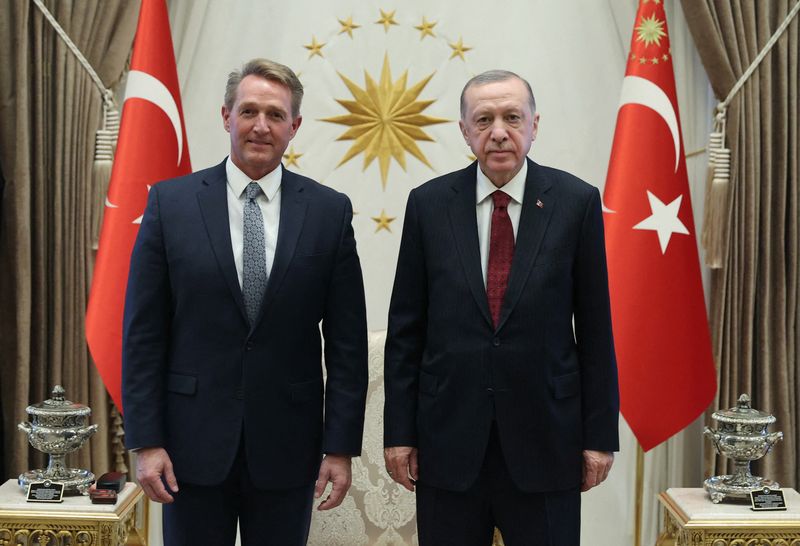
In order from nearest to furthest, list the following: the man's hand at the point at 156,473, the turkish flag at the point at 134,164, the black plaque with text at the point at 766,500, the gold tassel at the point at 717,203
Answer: the man's hand at the point at 156,473 < the black plaque with text at the point at 766,500 < the turkish flag at the point at 134,164 < the gold tassel at the point at 717,203

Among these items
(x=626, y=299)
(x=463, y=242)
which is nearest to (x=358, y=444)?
(x=463, y=242)

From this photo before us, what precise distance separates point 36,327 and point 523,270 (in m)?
2.22

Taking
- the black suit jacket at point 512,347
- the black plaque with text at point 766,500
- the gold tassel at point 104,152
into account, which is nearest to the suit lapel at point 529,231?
the black suit jacket at point 512,347

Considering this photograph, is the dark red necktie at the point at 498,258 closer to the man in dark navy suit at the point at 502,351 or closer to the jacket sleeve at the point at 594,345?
the man in dark navy suit at the point at 502,351

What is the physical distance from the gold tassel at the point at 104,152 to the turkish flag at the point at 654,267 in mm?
1839

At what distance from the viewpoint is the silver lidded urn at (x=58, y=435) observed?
279 centimetres

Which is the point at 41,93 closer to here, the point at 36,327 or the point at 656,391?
the point at 36,327

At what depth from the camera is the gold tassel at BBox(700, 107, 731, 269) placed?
357cm

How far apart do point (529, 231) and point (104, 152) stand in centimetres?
205

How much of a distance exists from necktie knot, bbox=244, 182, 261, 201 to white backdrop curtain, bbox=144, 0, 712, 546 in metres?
1.70

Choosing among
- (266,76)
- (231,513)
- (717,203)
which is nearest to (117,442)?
(231,513)

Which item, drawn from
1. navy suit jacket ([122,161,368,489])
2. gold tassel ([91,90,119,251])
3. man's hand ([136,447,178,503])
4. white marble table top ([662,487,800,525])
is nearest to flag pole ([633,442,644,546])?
white marble table top ([662,487,800,525])

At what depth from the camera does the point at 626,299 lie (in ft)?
11.0

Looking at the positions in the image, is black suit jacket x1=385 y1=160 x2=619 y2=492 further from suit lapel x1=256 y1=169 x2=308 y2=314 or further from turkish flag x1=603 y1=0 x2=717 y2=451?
turkish flag x1=603 y1=0 x2=717 y2=451
